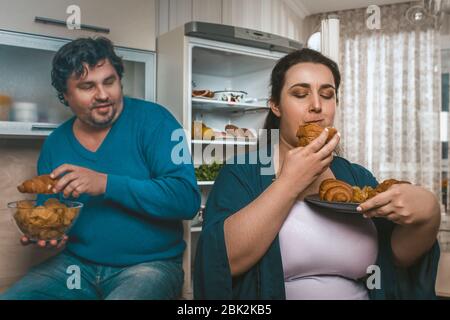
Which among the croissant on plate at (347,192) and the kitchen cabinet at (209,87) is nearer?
the croissant on plate at (347,192)

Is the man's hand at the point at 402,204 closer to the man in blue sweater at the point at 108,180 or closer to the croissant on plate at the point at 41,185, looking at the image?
the man in blue sweater at the point at 108,180

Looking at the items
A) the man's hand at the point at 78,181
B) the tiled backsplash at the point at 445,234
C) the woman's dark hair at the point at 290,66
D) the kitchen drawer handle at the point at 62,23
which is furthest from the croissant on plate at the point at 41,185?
the tiled backsplash at the point at 445,234

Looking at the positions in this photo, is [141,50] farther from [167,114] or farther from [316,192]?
[316,192]

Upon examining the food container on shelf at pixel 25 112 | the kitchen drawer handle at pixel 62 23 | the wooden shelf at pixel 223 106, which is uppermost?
the kitchen drawer handle at pixel 62 23

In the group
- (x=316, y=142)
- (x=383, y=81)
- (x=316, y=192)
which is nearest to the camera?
(x=316, y=142)

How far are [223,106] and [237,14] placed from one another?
0.16 metres

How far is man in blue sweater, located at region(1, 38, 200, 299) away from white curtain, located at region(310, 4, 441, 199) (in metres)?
0.32

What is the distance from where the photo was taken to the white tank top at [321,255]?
0.50 meters

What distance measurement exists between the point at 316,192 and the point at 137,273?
0.91 ft

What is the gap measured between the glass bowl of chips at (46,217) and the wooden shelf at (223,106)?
0.76ft

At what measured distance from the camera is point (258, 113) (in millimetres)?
640

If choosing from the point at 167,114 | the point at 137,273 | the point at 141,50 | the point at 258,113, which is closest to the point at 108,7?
the point at 141,50

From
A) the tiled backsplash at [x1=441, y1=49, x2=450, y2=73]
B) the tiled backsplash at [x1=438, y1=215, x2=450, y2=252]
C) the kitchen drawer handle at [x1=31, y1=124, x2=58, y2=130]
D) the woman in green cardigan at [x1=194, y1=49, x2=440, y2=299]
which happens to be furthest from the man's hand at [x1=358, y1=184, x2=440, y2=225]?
the kitchen drawer handle at [x1=31, y1=124, x2=58, y2=130]

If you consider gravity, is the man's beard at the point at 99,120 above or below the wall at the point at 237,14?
below
